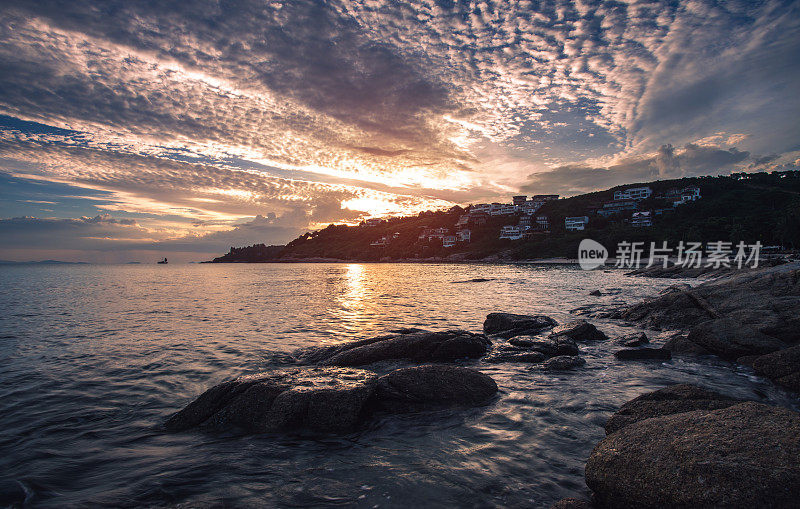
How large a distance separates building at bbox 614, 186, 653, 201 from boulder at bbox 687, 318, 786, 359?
162974 millimetres

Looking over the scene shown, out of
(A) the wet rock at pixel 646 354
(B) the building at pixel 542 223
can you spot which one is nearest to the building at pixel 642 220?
(B) the building at pixel 542 223

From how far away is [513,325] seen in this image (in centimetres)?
1739

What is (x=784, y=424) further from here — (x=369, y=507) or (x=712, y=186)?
(x=712, y=186)

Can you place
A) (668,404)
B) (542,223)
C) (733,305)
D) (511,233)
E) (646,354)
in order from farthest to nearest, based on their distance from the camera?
(542,223), (511,233), (733,305), (646,354), (668,404)

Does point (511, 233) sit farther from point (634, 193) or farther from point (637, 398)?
point (637, 398)

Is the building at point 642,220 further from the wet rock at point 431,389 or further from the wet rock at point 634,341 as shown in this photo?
the wet rock at point 431,389

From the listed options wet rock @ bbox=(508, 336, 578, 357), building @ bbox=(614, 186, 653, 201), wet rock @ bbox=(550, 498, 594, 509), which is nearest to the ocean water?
wet rock @ bbox=(550, 498, 594, 509)

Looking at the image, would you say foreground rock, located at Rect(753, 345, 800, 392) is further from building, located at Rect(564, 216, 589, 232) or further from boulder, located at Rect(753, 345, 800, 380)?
building, located at Rect(564, 216, 589, 232)

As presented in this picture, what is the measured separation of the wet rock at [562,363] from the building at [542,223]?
149704mm

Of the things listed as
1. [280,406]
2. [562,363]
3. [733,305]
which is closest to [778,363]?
[562,363]

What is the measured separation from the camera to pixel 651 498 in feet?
13.8

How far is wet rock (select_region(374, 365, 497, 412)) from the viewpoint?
8672mm

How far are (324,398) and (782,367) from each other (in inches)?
469

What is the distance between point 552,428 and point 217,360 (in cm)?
1184
